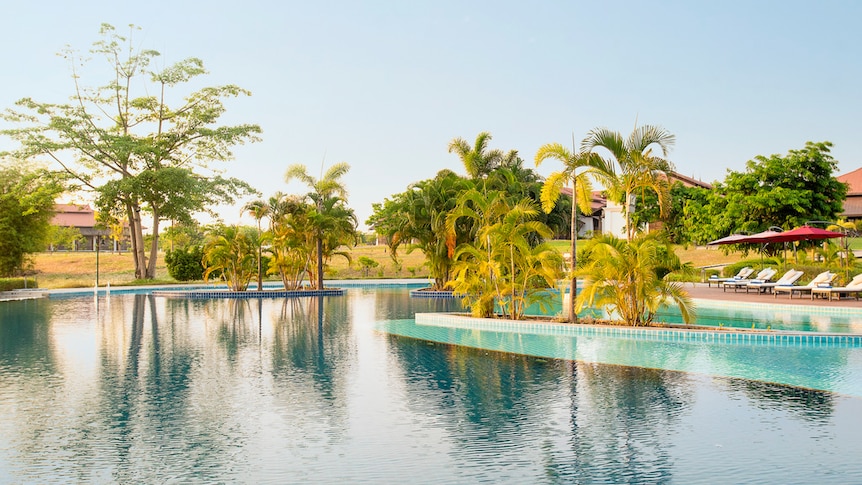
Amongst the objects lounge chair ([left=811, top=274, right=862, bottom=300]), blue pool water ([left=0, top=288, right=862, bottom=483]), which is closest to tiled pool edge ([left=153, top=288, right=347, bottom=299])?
blue pool water ([left=0, top=288, right=862, bottom=483])

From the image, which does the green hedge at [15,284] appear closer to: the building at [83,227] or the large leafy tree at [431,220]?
the large leafy tree at [431,220]

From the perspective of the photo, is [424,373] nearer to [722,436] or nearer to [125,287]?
[722,436]

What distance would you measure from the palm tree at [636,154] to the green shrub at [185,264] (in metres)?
24.8

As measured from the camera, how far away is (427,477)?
542cm

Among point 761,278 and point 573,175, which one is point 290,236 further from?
point 761,278

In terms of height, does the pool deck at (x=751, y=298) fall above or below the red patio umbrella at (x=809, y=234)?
below

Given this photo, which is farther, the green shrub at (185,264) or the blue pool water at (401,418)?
the green shrub at (185,264)

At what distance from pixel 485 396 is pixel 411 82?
2376 centimetres

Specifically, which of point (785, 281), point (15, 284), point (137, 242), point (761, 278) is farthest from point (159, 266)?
point (785, 281)

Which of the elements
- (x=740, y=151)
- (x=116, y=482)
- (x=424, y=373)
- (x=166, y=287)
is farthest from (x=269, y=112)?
(x=116, y=482)

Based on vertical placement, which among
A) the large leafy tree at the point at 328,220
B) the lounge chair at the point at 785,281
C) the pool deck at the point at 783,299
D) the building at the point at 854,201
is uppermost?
the building at the point at 854,201

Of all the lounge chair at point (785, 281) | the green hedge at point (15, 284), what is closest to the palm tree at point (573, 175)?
the lounge chair at point (785, 281)

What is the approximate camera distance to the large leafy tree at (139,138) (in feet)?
117

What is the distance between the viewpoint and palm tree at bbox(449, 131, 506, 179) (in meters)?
33.8
